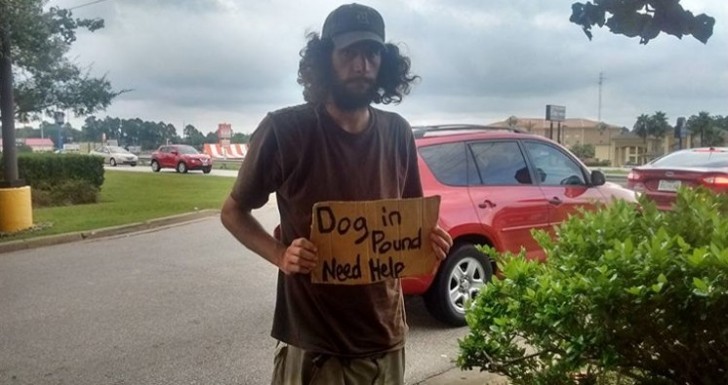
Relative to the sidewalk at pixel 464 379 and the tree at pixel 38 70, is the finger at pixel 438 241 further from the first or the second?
the tree at pixel 38 70

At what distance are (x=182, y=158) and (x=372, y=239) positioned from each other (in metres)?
36.3

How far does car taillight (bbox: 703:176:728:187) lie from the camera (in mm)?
9992

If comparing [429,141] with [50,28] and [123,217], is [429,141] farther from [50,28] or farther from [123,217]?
[50,28]

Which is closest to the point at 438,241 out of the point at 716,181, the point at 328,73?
the point at 328,73

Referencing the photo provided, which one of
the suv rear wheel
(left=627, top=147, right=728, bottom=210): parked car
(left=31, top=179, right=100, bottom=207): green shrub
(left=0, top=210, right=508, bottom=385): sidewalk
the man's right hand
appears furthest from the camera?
(left=31, top=179, right=100, bottom=207): green shrub

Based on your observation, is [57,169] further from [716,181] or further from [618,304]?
[618,304]

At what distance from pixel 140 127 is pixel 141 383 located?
1918 inches

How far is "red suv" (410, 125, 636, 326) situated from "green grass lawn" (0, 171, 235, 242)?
8.08 metres

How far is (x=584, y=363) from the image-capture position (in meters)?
2.75

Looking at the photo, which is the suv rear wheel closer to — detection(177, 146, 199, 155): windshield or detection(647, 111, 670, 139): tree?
detection(177, 146, 199, 155): windshield

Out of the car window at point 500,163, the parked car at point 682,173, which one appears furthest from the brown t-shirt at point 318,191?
the parked car at point 682,173

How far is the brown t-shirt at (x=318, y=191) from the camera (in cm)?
215

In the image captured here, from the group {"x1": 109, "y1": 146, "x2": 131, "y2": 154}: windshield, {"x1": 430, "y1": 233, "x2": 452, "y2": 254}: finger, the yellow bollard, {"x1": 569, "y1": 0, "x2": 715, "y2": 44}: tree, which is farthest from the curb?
{"x1": 109, "y1": 146, "x2": 131, "y2": 154}: windshield

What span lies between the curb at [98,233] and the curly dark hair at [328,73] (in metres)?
9.59
